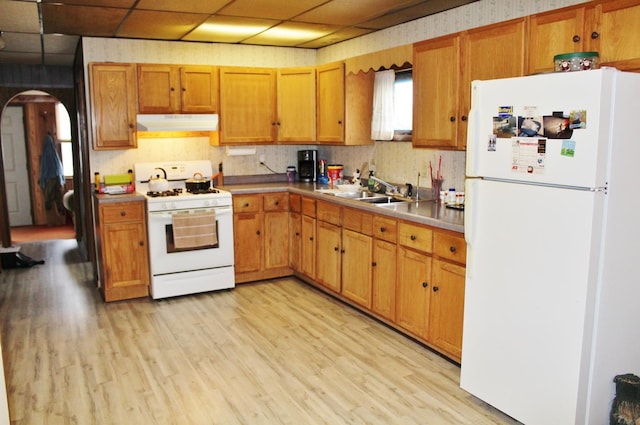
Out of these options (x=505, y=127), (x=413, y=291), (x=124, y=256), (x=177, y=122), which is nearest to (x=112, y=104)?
(x=177, y=122)

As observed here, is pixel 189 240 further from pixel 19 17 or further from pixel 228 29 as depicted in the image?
pixel 19 17

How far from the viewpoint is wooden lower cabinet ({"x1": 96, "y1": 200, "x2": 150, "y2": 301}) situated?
477 centimetres

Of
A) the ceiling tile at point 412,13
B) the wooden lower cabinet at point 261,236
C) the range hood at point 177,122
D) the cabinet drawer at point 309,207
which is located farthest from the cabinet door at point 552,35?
the range hood at point 177,122

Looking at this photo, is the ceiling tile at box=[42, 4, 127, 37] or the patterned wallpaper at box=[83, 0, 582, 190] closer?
the ceiling tile at box=[42, 4, 127, 37]

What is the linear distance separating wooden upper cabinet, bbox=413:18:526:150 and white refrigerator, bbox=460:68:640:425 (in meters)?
0.61

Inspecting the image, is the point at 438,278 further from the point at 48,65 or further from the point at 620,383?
the point at 48,65

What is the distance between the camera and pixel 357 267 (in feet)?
14.3

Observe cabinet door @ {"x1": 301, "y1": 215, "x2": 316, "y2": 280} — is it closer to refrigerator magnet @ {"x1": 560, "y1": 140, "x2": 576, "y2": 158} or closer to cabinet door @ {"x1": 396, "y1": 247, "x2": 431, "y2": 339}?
cabinet door @ {"x1": 396, "y1": 247, "x2": 431, "y2": 339}

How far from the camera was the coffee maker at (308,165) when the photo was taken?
5.92 metres

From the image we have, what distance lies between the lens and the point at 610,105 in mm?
2266

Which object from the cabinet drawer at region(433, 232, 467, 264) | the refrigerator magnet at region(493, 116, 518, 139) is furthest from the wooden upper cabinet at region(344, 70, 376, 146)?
the refrigerator magnet at region(493, 116, 518, 139)

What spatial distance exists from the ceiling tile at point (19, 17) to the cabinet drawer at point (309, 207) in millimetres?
2655

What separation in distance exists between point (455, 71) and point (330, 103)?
1773mm

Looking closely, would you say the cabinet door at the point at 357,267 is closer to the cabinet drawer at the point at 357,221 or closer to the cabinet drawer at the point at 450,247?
the cabinet drawer at the point at 357,221
